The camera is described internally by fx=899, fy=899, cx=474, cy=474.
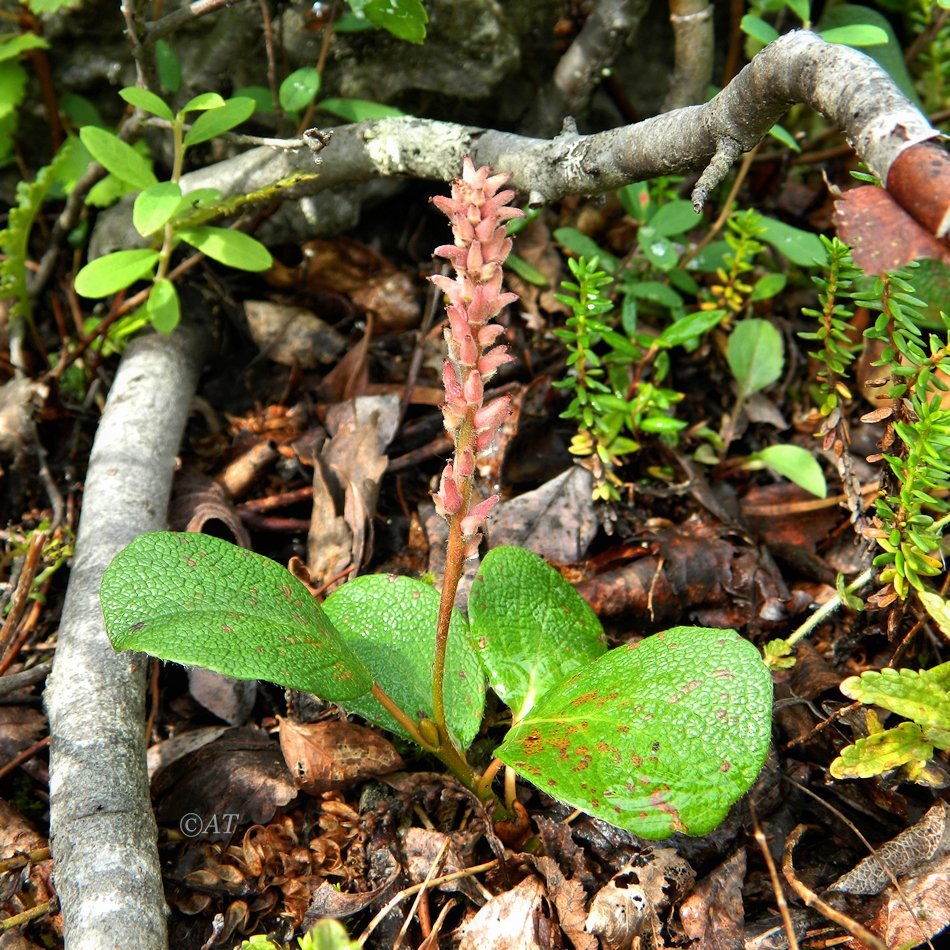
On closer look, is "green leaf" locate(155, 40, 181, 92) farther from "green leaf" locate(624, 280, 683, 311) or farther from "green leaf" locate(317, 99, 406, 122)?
"green leaf" locate(624, 280, 683, 311)

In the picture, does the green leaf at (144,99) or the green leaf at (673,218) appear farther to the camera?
the green leaf at (673,218)

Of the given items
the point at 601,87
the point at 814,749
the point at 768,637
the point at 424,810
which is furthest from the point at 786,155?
the point at 424,810

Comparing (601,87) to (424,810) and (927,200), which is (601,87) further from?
(424,810)

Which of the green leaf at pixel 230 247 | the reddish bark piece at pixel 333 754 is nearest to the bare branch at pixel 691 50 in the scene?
the green leaf at pixel 230 247

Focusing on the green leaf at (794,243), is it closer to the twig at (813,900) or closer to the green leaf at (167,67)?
the twig at (813,900)

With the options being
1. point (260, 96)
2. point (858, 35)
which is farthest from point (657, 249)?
point (260, 96)

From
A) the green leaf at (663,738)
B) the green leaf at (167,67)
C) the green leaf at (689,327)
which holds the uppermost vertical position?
the green leaf at (167,67)
